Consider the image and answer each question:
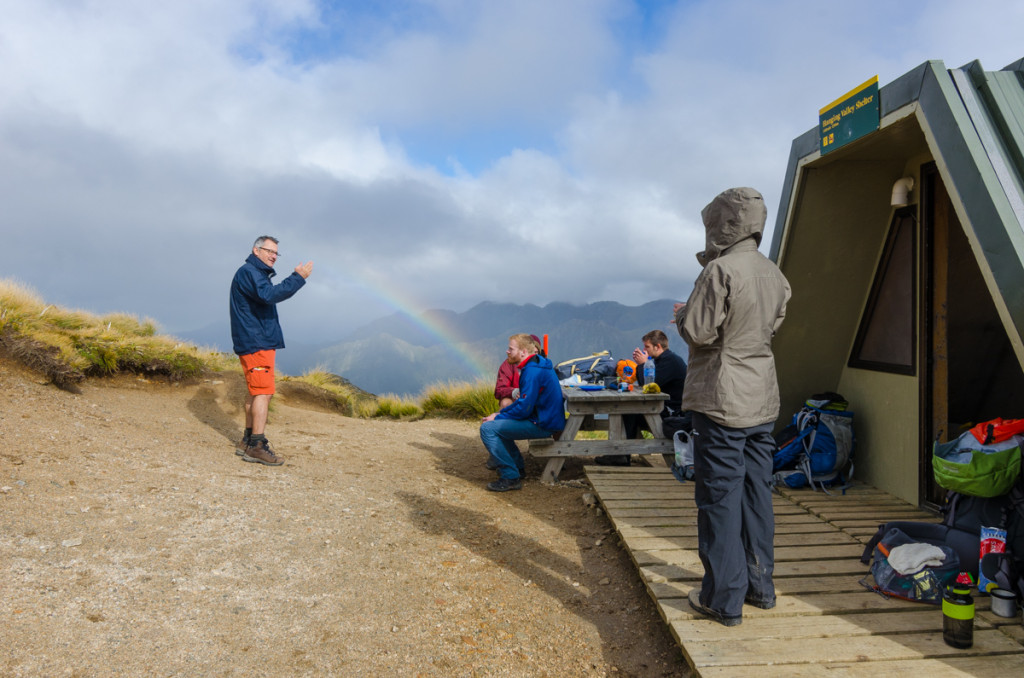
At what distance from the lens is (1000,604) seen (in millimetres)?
3072

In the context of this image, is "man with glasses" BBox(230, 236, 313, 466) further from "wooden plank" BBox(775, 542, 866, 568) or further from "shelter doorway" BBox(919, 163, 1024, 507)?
"shelter doorway" BBox(919, 163, 1024, 507)

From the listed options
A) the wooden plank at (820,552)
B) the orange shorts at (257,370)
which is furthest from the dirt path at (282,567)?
the wooden plank at (820,552)

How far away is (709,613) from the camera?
316 cm

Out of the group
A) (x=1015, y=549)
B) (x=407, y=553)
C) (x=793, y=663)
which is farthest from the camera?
(x=407, y=553)

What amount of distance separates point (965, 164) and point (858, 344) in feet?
9.85

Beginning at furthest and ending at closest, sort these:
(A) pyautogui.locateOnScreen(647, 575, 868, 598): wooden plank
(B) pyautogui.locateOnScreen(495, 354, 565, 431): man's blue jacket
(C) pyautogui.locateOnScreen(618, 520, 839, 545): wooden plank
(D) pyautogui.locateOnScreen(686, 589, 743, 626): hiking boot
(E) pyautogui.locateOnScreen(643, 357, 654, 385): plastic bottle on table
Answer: (E) pyautogui.locateOnScreen(643, 357, 654, 385): plastic bottle on table < (B) pyautogui.locateOnScreen(495, 354, 565, 431): man's blue jacket < (C) pyautogui.locateOnScreen(618, 520, 839, 545): wooden plank < (A) pyautogui.locateOnScreen(647, 575, 868, 598): wooden plank < (D) pyautogui.locateOnScreen(686, 589, 743, 626): hiking boot

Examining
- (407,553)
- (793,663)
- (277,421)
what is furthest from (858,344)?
(277,421)

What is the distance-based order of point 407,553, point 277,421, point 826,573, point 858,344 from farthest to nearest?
1. point 277,421
2. point 858,344
3. point 407,553
4. point 826,573

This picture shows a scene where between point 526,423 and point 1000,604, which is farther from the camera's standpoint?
point 526,423

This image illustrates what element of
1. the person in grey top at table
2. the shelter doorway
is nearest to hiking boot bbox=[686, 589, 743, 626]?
the shelter doorway

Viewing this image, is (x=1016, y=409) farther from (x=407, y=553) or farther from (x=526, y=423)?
(x=407, y=553)

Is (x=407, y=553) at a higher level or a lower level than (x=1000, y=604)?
lower

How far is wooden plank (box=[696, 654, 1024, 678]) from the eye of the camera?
2.67m

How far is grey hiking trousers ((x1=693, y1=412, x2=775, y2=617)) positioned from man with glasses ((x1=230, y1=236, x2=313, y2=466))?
440 centimetres
